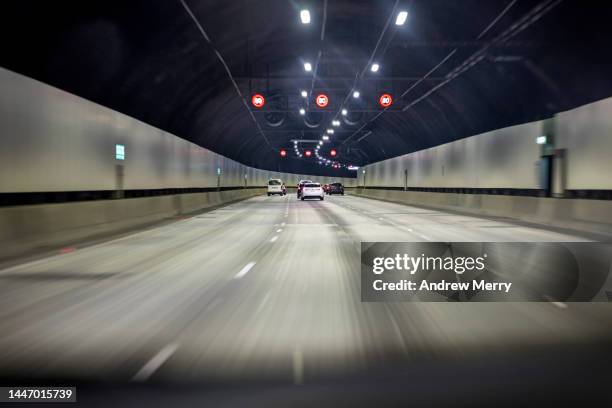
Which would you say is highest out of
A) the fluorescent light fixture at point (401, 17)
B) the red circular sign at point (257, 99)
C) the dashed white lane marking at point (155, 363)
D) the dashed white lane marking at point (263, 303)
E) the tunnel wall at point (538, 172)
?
the fluorescent light fixture at point (401, 17)

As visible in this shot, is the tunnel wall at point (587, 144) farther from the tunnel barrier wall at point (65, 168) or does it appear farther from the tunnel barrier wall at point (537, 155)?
the tunnel barrier wall at point (65, 168)

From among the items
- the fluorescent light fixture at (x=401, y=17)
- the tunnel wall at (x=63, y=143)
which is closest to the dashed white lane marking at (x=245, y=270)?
the tunnel wall at (x=63, y=143)

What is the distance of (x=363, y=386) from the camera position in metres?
5.34

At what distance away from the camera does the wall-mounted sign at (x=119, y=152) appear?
2338 cm

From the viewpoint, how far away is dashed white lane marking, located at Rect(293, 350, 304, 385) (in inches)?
217

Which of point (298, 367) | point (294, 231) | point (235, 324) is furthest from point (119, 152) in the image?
point (298, 367)

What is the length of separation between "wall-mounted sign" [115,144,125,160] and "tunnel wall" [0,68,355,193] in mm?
165

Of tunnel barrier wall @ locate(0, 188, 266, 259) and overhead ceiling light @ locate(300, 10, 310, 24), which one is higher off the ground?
overhead ceiling light @ locate(300, 10, 310, 24)

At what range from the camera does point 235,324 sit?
7707 mm

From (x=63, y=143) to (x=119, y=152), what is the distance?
A: 17.7 ft

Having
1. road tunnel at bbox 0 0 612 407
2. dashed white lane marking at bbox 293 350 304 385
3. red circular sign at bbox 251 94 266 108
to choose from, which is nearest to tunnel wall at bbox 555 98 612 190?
road tunnel at bbox 0 0 612 407

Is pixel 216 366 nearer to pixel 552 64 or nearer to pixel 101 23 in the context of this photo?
pixel 101 23

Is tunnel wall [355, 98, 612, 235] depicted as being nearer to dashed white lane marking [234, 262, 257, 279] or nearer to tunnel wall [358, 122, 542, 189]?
tunnel wall [358, 122, 542, 189]

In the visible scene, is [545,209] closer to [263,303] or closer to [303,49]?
[303,49]
